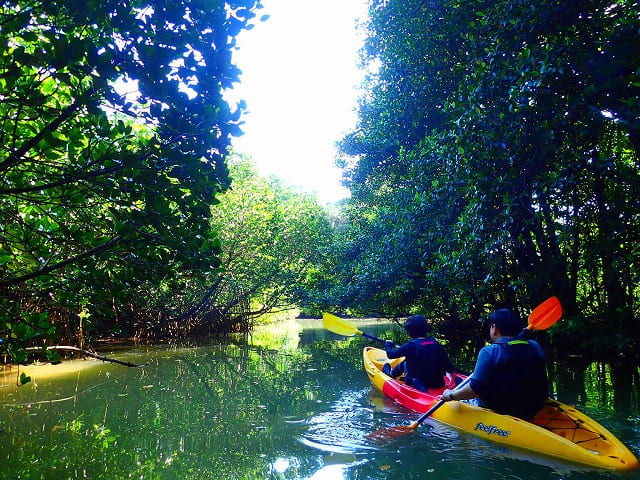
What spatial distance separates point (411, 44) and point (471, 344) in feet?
26.5

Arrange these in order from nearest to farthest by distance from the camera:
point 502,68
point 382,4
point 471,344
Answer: point 502,68 → point 382,4 → point 471,344

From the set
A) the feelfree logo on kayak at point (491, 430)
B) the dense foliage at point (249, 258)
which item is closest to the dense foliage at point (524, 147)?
the feelfree logo on kayak at point (491, 430)

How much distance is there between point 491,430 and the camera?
4027mm

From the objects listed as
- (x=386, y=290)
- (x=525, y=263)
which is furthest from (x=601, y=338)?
(x=386, y=290)

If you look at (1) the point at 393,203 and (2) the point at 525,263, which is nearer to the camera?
(2) the point at 525,263

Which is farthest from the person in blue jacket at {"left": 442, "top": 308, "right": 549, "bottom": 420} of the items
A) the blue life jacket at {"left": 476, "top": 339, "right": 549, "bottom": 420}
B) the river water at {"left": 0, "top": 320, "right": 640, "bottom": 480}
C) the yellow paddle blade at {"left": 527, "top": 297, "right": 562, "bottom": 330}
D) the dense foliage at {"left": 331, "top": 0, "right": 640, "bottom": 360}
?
the dense foliage at {"left": 331, "top": 0, "right": 640, "bottom": 360}

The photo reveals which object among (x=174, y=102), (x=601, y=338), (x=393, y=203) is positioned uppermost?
(x=393, y=203)

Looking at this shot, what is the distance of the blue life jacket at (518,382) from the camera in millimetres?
3775

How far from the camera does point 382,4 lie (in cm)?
955

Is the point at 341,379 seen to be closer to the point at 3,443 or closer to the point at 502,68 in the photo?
the point at 3,443

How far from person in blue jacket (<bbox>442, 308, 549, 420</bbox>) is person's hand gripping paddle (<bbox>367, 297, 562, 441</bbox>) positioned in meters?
0.33

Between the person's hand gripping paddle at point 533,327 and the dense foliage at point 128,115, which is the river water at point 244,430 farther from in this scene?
the dense foliage at point 128,115

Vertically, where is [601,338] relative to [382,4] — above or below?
below

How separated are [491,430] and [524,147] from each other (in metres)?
3.66
